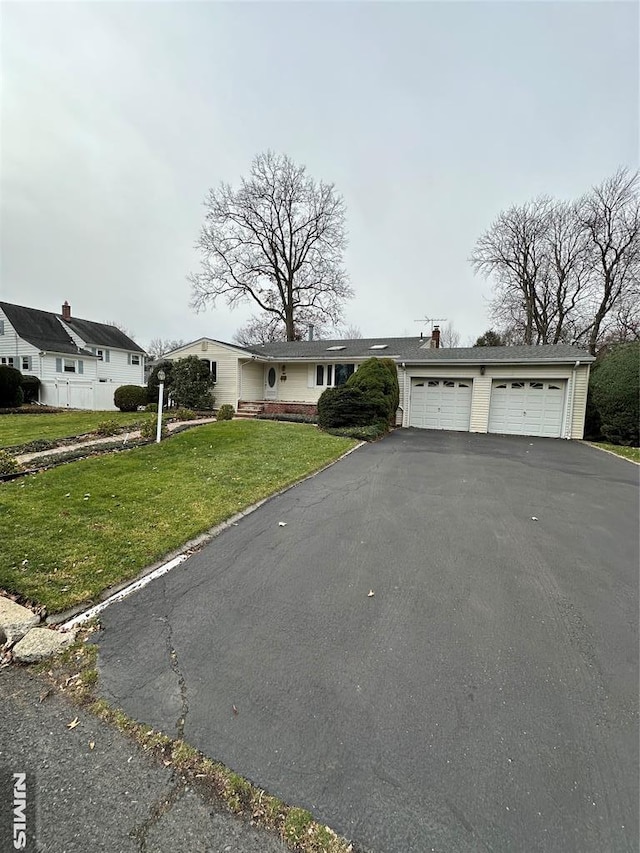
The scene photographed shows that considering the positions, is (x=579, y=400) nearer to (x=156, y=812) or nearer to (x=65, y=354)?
(x=156, y=812)

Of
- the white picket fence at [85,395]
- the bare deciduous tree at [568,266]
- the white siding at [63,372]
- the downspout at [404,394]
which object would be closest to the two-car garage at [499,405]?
the downspout at [404,394]

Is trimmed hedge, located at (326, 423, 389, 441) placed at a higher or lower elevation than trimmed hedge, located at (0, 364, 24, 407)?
lower

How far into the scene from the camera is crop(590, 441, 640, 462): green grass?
1029cm

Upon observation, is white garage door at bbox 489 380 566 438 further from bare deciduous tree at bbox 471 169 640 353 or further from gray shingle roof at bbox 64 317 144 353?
gray shingle roof at bbox 64 317 144 353

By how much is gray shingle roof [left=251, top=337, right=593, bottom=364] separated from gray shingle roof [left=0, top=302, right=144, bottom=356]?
47.6 feet

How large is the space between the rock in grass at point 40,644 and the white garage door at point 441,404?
14598 millimetres

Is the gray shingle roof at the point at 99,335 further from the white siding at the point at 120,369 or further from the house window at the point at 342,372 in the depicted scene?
the house window at the point at 342,372

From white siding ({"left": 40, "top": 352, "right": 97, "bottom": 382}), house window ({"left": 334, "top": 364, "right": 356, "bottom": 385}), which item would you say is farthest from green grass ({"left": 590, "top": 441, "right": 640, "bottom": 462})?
white siding ({"left": 40, "top": 352, "right": 97, "bottom": 382})

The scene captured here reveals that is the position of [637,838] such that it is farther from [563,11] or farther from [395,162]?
[395,162]

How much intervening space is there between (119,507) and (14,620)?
2.26 meters

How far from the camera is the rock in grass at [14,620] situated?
8.15 ft

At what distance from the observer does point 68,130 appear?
33.6 feet

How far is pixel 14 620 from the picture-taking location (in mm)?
2594

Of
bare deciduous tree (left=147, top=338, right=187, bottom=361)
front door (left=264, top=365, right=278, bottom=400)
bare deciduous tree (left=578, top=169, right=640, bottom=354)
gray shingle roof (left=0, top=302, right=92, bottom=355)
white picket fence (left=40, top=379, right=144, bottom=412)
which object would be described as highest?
bare deciduous tree (left=578, top=169, right=640, bottom=354)
